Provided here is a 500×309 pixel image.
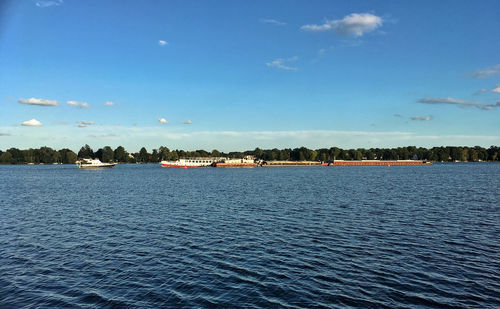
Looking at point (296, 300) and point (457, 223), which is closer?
point (296, 300)

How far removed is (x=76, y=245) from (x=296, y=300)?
2336cm

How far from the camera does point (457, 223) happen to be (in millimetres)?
38719

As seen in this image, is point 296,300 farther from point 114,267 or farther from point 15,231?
point 15,231

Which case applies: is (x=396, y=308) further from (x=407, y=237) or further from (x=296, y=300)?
(x=407, y=237)

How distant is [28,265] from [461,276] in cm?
3288

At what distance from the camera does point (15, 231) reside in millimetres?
36625

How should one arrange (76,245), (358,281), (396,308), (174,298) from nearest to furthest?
(396,308) → (174,298) → (358,281) → (76,245)

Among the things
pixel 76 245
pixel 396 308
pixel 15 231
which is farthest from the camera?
pixel 15 231

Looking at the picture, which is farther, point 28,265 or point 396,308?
point 28,265

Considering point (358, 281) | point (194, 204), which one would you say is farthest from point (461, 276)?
point (194, 204)

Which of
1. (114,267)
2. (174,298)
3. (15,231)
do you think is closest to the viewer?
(174,298)

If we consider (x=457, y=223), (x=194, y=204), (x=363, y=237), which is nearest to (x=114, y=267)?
(x=363, y=237)

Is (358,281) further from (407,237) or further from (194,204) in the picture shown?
(194,204)

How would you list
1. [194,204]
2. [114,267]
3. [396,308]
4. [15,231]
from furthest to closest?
1. [194,204]
2. [15,231]
3. [114,267]
4. [396,308]
